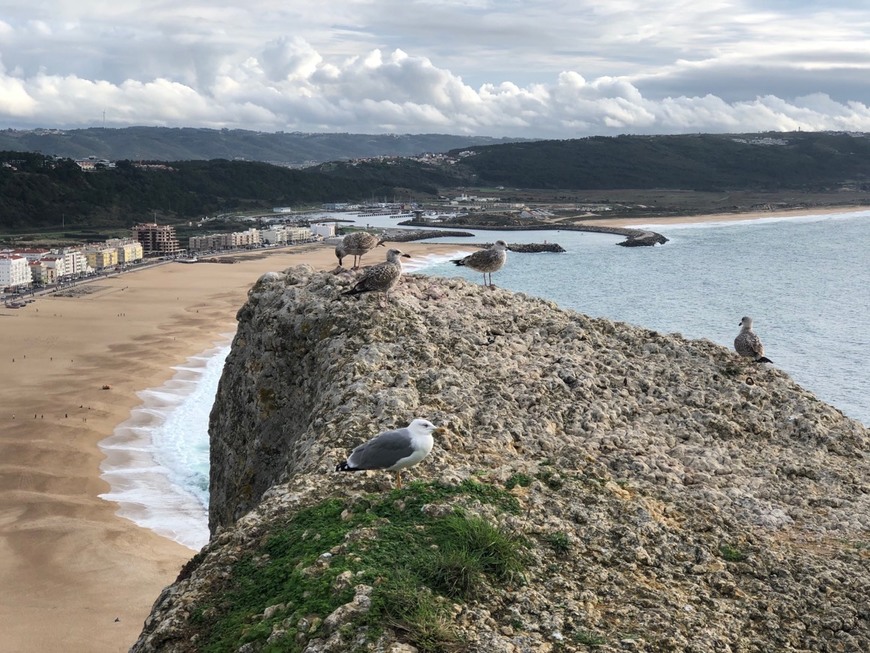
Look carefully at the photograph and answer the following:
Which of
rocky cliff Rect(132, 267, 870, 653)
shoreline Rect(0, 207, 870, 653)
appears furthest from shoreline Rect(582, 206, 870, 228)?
rocky cliff Rect(132, 267, 870, 653)

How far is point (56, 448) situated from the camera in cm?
2878

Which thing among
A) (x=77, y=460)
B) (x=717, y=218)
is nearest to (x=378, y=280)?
(x=77, y=460)

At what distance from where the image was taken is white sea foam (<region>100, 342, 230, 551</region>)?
23312mm

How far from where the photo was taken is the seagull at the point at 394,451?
787 centimetres

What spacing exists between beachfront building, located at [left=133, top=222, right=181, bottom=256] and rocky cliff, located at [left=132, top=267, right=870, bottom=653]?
90.6m

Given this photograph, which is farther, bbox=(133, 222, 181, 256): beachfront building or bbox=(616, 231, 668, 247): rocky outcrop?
bbox=(133, 222, 181, 256): beachfront building

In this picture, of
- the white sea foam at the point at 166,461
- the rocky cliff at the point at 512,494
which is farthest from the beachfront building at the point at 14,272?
the rocky cliff at the point at 512,494

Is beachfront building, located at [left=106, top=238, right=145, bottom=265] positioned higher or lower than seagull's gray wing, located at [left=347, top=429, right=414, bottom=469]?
lower

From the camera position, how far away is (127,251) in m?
90.4

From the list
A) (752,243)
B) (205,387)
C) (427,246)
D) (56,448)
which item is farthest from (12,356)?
(752,243)

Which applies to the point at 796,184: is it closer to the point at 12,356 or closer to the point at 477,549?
the point at 12,356

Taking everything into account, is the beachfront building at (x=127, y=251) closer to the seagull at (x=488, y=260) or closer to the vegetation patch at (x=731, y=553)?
the seagull at (x=488, y=260)

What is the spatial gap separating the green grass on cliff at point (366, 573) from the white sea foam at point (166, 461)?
1488 centimetres

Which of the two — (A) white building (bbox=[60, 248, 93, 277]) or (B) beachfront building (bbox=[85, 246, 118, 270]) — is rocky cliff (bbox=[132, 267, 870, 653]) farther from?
(B) beachfront building (bbox=[85, 246, 118, 270])
